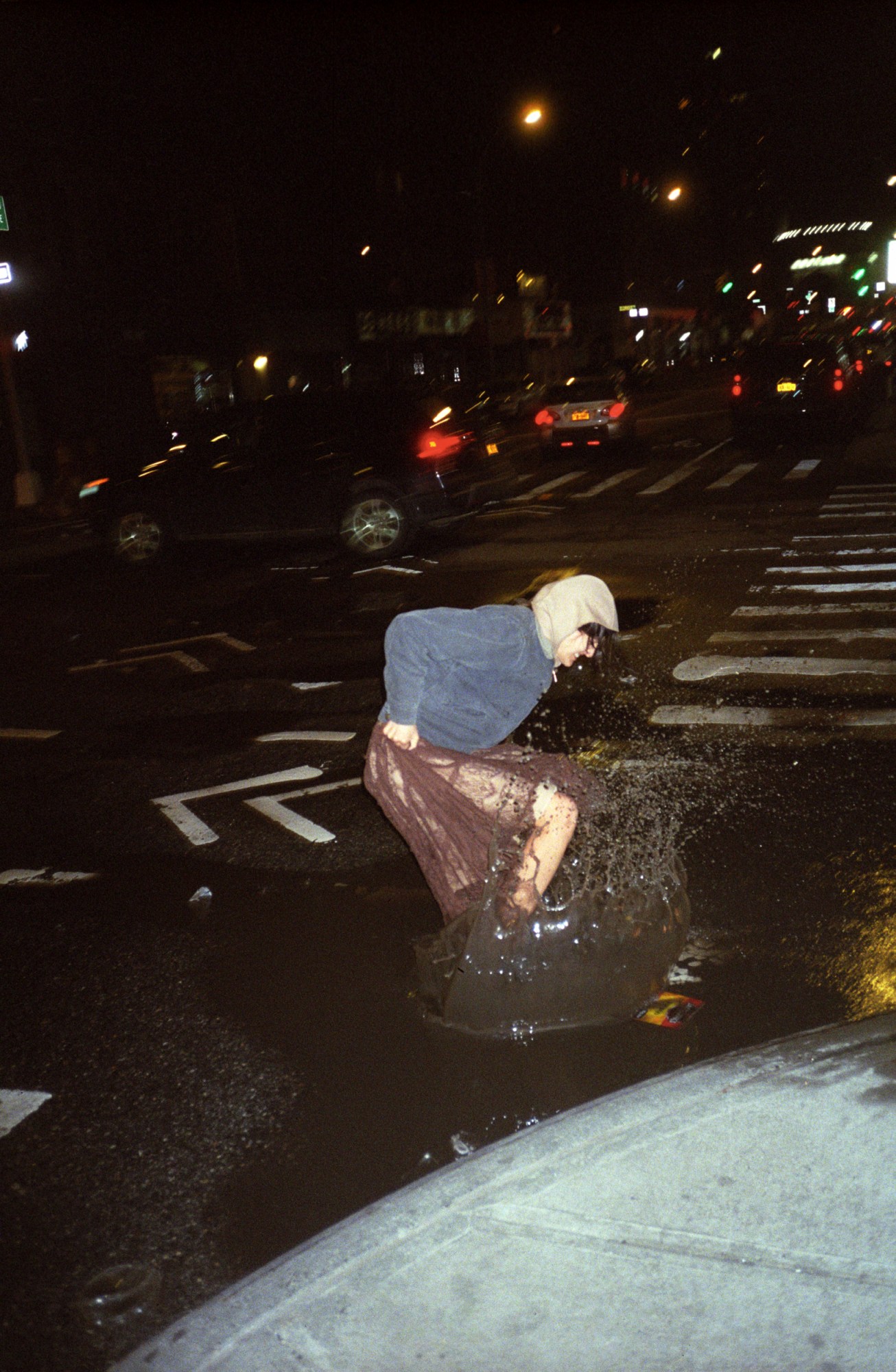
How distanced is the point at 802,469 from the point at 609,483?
3.17m

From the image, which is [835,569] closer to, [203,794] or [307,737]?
[307,737]

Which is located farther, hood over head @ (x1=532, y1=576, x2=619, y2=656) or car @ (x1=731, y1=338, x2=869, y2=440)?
car @ (x1=731, y1=338, x2=869, y2=440)

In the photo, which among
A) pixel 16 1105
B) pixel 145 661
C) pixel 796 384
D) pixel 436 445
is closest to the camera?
pixel 16 1105

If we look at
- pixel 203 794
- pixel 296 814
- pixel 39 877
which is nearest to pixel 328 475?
pixel 203 794

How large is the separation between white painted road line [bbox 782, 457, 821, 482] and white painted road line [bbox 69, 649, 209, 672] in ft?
37.3

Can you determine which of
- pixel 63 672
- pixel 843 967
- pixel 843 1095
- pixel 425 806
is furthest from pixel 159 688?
pixel 843 1095

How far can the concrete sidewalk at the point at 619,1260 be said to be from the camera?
2.60 m

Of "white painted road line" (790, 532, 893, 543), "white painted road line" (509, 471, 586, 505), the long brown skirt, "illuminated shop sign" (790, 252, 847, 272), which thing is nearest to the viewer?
the long brown skirt

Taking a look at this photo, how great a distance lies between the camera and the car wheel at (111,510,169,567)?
1516cm

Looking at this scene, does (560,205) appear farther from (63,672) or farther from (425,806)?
(425,806)

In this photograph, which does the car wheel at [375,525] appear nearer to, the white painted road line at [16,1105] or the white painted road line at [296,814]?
the white painted road line at [296,814]

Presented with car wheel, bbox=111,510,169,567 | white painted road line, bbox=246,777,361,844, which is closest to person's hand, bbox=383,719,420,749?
white painted road line, bbox=246,777,361,844

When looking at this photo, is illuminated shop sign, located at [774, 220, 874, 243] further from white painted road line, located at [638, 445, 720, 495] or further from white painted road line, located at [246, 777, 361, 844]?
white painted road line, located at [246, 777, 361, 844]

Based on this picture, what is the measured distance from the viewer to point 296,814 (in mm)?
6121
